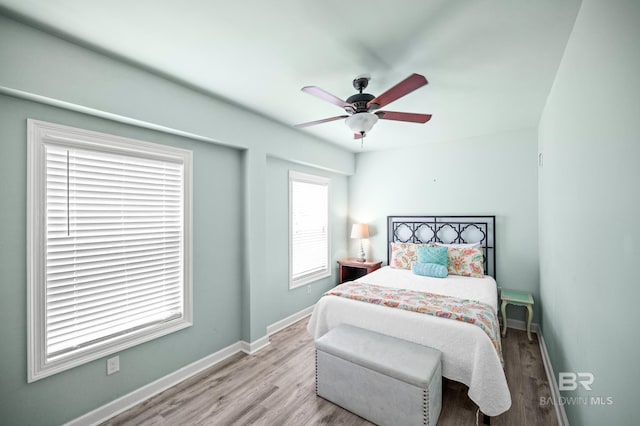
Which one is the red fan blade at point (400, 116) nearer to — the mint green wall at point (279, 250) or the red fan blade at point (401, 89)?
the red fan blade at point (401, 89)

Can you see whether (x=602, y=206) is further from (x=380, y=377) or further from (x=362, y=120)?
(x=380, y=377)

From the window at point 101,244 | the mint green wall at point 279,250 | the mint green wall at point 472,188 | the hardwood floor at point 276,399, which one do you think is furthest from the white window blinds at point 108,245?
the mint green wall at point 472,188

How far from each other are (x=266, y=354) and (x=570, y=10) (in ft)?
12.0

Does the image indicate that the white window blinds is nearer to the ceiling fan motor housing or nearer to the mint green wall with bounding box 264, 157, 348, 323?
the mint green wall with bounding box 264, 157, 348, 323

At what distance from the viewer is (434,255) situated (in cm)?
366

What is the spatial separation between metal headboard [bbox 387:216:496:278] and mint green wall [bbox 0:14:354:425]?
1.98 m

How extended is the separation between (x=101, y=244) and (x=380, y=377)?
2306 millimetres

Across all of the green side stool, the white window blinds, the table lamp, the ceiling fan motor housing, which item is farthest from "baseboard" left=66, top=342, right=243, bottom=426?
the green side stool

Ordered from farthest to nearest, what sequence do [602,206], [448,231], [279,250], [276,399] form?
[448,231]
[279,250]
[276,399]
[602,206]

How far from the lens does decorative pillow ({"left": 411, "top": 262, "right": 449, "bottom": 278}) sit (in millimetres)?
3484

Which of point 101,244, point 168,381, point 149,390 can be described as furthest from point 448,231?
point 101,244

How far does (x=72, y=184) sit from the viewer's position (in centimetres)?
195

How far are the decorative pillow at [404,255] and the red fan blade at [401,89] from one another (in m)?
2.51

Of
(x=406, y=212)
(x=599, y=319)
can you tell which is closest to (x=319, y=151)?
(x=406, y=212)
